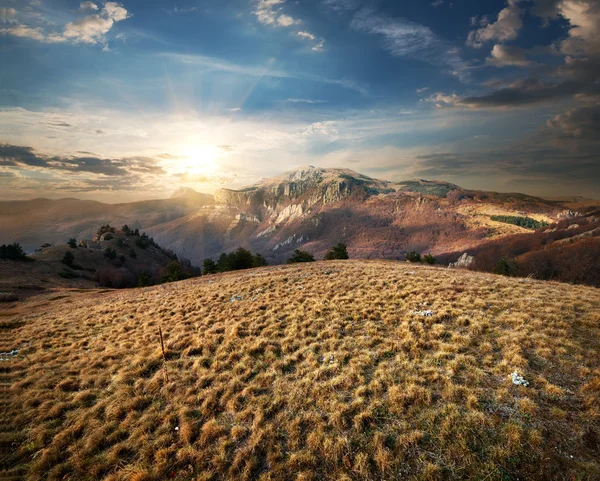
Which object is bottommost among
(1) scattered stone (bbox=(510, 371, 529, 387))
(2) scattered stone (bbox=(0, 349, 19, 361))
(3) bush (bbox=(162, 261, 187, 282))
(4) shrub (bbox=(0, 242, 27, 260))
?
(3) bush (bbox=(162, 261, 187, 282))

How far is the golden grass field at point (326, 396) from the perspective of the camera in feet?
22.0

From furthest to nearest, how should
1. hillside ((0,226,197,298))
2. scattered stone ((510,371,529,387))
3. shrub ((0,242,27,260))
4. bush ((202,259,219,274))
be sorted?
shrub ((0,242,27,260)) → bush ((202,259,219,274)) → hillside ((0,226,197,298)) → scattered stone ((510,371,529,387))

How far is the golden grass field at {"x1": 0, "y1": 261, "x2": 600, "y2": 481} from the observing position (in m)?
6.69

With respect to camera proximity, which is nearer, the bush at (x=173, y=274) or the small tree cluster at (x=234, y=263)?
the bush at (x=173, y=274)

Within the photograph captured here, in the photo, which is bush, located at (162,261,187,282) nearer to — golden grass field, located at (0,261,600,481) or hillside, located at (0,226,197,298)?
hillside, located at (0,226,197,298)

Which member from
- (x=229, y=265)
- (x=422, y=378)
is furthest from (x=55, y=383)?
(x=229, y=265)

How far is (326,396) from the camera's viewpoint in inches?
358

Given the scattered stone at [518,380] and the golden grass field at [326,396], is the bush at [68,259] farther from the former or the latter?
the scattered stone at [518,380]

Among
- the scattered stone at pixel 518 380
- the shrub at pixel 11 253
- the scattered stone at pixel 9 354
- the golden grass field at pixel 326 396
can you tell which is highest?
the scattered stone at pixel 518 380

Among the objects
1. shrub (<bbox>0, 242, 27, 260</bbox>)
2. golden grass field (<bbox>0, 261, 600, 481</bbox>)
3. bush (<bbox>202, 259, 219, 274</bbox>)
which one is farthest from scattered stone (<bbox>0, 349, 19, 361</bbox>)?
shrub (<bbox>0, 242, 27, 260</bbox>)

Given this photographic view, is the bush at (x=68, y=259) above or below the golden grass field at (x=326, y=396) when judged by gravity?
below

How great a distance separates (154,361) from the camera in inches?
485

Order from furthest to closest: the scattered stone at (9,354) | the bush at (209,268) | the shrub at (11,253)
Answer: the shrub at (11,253)
the bush at (209,268)
the scattered stone at (9,354)

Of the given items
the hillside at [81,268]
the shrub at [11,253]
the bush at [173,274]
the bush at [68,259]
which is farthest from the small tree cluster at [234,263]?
the bush at [68,259]
